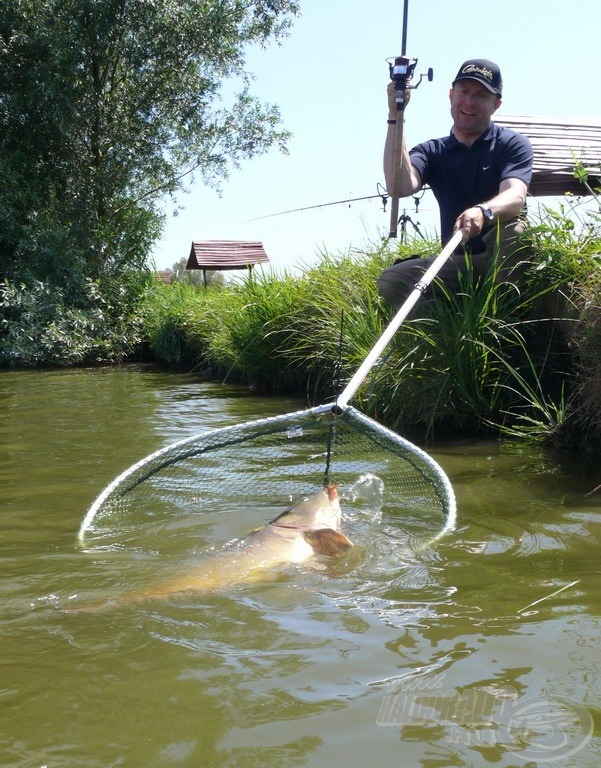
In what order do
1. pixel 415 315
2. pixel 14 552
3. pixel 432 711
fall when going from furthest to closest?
pixel 415 315
pixel 14 552
pixel 432 711

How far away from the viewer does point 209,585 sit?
2.91 metres

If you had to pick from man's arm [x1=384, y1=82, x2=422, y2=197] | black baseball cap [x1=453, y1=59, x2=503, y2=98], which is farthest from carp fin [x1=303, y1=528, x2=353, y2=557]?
black baseball cap [x1=453, y1=59, x2=503, y2=98]

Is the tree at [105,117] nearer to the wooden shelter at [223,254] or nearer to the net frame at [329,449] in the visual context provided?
the wooden shelter at [223,254]

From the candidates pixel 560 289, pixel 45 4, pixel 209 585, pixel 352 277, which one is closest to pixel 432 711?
pixel 209 585

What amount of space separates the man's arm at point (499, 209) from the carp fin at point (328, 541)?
200cm

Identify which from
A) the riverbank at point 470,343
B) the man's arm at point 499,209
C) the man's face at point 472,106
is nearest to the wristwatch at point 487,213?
the man's arm at point 499,209

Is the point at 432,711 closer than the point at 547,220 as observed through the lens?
Yes

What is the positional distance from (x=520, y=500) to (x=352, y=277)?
12.9ft

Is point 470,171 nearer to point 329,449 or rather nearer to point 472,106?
point 472,106

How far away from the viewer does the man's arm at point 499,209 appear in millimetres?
4543

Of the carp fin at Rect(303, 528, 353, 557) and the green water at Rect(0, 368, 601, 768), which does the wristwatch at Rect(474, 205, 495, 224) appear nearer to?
the green water at Rect(0, 368, 601, 768)

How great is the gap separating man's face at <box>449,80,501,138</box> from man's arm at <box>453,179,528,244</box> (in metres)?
0.56

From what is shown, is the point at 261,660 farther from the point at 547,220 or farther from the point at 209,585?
the point at 547,220

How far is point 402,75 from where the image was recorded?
5.06m
